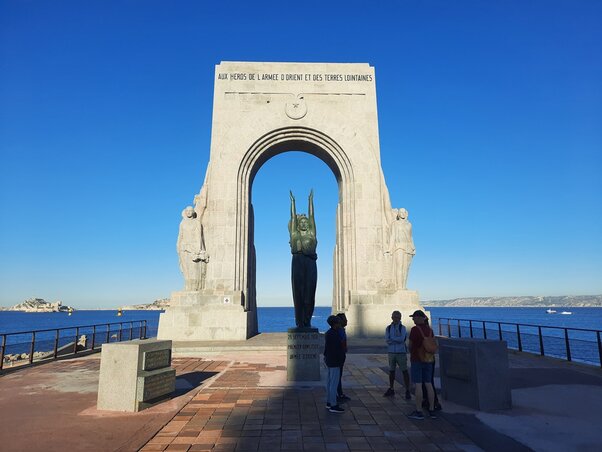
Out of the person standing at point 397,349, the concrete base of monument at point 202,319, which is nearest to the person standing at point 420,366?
the person standing at point 397,349

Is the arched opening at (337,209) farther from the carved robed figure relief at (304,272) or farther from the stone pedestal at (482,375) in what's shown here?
the stone pedestal at (482,375)

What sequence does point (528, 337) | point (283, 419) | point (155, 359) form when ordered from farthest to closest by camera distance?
point (528, 337), point (155, 359), point (283, 419)

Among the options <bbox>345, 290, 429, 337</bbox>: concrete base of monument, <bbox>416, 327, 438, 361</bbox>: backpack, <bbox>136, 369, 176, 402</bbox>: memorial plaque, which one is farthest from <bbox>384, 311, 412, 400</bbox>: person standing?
<bbox>345, 290, 429, 337</bbox>: concrete base of monument

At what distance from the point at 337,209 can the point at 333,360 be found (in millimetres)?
12644

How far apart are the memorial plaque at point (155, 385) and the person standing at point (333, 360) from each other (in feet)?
8.89

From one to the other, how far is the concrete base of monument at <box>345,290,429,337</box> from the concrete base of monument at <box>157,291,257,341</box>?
4.12 m

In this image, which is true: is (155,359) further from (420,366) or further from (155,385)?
(420,366)

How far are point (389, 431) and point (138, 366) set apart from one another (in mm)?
3863

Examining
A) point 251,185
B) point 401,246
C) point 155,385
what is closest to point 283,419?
point 155,385

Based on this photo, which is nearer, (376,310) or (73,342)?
(376,310)

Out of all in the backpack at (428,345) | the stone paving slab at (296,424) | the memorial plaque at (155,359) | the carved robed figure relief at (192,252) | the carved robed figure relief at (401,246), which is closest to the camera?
the stone paving slab at (296,424)

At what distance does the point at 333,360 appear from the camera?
6.00 m

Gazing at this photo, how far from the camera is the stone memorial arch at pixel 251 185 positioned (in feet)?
48.1

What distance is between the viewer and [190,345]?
493 inches
